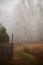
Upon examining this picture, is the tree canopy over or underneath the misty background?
underneath

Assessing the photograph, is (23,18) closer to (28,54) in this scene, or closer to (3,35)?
(3,35)

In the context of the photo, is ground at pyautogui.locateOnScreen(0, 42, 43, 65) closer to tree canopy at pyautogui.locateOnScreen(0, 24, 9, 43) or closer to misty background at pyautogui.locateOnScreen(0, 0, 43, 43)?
misty background at pyautogui.locateOnScreen(0, 0, 43, 43)

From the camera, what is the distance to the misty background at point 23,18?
10.6 ft

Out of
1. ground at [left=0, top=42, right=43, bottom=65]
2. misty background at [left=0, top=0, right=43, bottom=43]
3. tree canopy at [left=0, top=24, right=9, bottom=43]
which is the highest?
misty background at [left=0, top=0, right=43, bottom=43]

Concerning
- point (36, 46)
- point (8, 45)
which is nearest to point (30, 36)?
point (36, 46)

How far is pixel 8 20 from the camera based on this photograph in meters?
3.27

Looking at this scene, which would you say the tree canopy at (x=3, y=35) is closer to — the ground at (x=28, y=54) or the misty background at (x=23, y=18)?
the misty background at (x=23, y=18)

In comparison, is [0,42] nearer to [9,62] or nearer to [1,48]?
[1,48]

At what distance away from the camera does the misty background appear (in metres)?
3.22

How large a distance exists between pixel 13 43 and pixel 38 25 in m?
0.49

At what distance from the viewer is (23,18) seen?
326cm

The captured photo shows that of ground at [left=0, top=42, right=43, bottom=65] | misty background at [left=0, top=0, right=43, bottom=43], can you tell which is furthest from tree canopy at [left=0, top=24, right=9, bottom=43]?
ground at [left=0, top=42, right=43, bottom=65]

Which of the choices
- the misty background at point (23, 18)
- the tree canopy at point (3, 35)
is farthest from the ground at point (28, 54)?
the tree canopy at point (3, 35)

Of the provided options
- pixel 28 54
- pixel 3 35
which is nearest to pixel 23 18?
pixel 3 35
